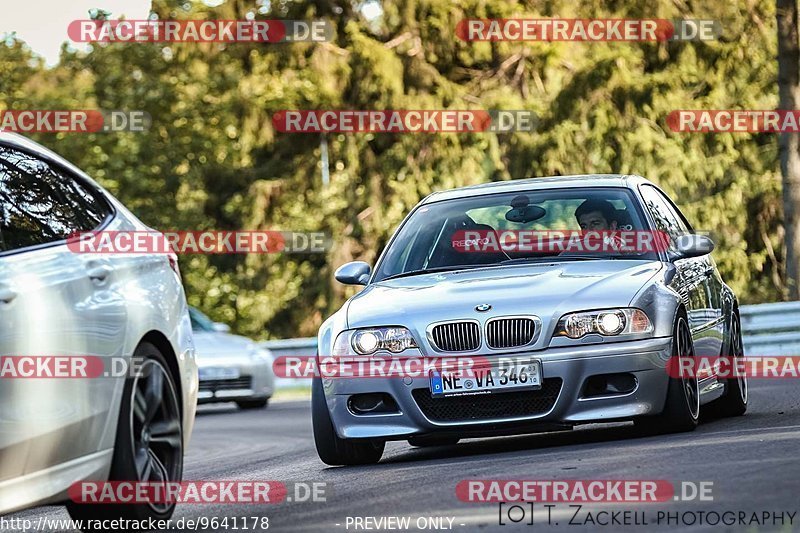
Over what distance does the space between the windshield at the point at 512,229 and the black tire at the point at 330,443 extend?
48.2 inches

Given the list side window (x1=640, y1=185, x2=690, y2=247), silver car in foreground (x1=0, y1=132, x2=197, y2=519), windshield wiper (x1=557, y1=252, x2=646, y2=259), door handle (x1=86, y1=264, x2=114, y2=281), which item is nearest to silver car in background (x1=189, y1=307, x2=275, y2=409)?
side window (x1=640, y1=185, x2=690, y2=247)

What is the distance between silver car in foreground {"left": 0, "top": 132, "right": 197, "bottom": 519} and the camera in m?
5.73

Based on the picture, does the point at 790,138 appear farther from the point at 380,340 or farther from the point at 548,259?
the point at 380,340

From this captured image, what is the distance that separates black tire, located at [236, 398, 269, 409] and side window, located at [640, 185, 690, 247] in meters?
10.7

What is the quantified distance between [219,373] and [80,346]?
1510cm

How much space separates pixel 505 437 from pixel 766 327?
38.1ft

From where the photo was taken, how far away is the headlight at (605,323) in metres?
8.98

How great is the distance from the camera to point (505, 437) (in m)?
11.0

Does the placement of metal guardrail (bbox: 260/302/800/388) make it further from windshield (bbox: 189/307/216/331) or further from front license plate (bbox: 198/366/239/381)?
windshield (bbox: 189/307/216/331)

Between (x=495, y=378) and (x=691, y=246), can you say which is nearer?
(x=495, y=378)

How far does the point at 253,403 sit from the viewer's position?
21766mm

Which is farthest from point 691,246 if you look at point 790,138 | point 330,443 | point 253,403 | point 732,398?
point 790,138

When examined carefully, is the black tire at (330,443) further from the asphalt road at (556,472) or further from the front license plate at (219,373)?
the front license plate at (219,373)

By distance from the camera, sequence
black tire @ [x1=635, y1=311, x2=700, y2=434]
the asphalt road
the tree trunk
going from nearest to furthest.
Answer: the asphalt road, black tire @ [x1=635, y1=311, x2=700, y2=434], the tree trunk
